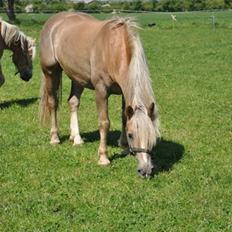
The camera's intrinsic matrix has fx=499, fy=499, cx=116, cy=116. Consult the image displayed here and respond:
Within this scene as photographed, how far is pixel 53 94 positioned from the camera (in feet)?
27.6

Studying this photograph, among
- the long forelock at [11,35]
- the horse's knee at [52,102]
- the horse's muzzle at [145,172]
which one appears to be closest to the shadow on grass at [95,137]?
the horse's knee at [52,102]

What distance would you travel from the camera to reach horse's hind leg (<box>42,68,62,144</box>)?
8328mm

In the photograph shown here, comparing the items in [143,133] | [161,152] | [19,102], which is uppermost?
[143,133]

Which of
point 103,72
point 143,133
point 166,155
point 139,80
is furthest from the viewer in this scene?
point 166,155

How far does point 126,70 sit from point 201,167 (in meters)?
1.74

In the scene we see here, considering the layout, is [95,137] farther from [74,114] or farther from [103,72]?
[103,72]

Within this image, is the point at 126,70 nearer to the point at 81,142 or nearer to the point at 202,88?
the point at 81,142

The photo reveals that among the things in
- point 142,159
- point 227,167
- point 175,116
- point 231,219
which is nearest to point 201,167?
point 227,167

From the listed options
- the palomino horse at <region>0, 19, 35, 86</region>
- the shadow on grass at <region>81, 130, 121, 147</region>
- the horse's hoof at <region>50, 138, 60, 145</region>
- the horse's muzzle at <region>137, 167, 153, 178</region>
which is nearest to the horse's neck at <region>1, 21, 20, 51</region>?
→ the palomino horse at <region>0, 19, 35, 86</region>

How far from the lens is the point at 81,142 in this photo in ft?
26.9

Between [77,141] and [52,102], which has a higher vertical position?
[52,102]

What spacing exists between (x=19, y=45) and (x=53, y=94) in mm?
2101

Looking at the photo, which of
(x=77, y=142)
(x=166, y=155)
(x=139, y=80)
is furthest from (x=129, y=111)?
(x=77, y=142)

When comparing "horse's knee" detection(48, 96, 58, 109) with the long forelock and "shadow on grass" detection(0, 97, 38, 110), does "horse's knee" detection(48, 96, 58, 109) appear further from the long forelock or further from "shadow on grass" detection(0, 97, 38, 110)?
"shadow on grass" detection(0, 97, 38, 110)
